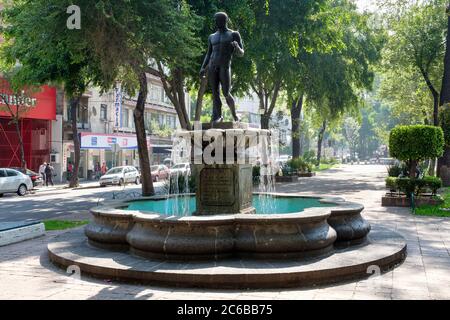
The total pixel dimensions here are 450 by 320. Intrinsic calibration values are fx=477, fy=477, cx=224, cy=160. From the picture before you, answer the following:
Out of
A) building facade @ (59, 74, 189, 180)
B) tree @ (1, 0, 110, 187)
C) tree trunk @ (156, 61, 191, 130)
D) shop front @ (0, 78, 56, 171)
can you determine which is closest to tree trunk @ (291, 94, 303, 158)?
building facade @ (59, 74, 189, 180)

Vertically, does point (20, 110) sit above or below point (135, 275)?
above

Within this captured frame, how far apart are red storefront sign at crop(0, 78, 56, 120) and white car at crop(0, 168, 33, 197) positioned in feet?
19.4

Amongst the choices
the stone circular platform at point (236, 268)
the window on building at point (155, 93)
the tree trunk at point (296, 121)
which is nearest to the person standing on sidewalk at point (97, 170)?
the window on building at point (155, 93)

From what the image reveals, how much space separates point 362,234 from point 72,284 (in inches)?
198

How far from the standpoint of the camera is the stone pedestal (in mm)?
9188

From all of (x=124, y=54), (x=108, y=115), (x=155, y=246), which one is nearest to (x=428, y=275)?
(x=155, y=246)

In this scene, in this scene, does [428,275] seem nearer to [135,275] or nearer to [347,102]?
[135,275]

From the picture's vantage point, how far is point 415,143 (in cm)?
1673

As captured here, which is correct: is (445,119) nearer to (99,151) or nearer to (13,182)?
(13,182)

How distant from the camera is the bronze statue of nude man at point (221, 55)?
971 cm

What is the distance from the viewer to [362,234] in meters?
8.62

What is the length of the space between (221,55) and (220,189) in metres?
2.76

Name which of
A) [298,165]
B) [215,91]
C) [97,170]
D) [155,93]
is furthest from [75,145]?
[155,93]

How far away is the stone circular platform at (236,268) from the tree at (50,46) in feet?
25.7
